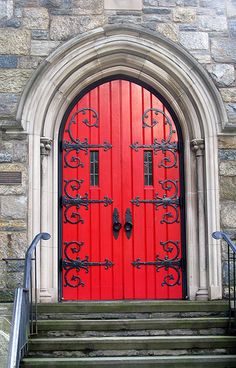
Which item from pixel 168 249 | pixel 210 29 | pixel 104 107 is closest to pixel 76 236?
pixel 168 249

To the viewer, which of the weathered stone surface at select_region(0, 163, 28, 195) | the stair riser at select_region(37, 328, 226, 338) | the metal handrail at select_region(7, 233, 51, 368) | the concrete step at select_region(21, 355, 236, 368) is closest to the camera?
the metal handrail at select_region(7, 233, 51, 368)

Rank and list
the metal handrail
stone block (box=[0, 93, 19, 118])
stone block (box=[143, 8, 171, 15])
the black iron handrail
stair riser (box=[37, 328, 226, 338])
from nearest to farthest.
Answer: the metal handrail < stair riser (box=[37, 328, 226, 338]) < the black iron handrail < stone block (box=[0, 93, 19, 118]) < stone block (box=[143, 8, 171, 15])

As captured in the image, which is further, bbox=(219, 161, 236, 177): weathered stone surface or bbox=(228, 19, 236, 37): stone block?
bbox=(228, 19, 236, 37): stone block

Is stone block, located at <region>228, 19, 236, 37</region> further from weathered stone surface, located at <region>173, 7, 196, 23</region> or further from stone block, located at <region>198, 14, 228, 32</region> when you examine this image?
weathered stone surface, located at <region>173, 7, 196, 23</region>

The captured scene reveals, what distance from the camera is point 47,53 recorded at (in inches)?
262

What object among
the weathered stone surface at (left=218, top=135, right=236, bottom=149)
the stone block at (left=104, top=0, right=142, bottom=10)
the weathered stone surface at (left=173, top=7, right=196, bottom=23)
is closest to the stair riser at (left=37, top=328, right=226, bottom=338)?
the weathered stone surface at (left=218, top=135, right=236, bottom=149)

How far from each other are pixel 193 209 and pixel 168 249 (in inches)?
19.4

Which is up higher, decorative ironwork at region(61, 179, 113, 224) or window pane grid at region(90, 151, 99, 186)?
window pane grid at region(90, 151, 99, 186)

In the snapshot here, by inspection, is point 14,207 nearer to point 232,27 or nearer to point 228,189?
point 228,189

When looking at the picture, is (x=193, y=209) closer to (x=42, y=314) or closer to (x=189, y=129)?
(x=189, y=129)

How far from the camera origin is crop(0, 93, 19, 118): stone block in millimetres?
6496

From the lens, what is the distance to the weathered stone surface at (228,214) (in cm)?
653

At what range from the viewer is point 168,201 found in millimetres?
6812

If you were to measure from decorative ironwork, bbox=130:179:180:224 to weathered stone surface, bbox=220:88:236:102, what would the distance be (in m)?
1.02
